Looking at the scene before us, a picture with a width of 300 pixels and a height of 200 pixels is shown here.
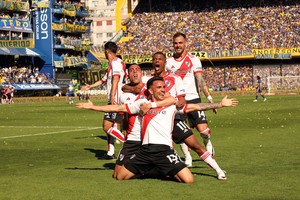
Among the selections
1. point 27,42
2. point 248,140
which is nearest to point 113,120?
point 248,140

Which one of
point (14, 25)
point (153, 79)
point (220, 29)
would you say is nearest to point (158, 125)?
point (153, 79)

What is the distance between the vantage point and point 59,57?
Answer: 9694 centimetres

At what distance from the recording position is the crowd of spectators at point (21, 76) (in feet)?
257

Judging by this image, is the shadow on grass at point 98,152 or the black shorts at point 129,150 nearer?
the black shorts at point 129,150

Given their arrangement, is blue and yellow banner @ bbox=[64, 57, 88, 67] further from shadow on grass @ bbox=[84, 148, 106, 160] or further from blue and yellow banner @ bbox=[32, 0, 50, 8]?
shadow on grass @ bbox=[84, 148, 106, 160]

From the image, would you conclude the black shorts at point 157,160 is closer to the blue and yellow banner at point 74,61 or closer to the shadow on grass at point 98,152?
the shadow on grass at point 98,152

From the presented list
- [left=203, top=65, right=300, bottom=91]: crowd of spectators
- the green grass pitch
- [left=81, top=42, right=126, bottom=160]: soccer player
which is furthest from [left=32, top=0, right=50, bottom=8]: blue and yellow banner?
[left=81, top=42, right=126, bottom=160]: soccer player

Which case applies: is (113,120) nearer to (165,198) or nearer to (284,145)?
(284,145)

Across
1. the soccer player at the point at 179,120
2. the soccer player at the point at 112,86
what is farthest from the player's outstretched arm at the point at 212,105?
the soccer player at the point at 112,86

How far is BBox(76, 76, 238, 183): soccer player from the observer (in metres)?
11.1

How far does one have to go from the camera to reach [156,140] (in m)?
11.4

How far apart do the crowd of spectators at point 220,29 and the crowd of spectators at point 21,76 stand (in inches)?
494

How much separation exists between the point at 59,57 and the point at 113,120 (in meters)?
82.3

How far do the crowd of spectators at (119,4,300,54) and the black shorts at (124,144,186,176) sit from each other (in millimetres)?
72733
